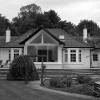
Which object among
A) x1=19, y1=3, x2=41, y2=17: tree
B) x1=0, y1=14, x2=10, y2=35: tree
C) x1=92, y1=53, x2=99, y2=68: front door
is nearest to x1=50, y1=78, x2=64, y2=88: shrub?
x1=92, y1=53, x2=99, y2=68: front door

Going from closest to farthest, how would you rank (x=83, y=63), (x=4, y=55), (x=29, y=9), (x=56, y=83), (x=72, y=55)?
(x=56, y=83), (x=83, y=63), (x=72, y=55), (x=4, y=55), (x=29, y=9)

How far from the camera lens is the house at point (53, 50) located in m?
33.8

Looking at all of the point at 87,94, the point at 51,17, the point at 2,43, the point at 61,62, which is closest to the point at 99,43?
the point at 61,62

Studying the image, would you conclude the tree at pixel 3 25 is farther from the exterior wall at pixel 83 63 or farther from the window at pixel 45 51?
the exterior wall at pixel 83 63

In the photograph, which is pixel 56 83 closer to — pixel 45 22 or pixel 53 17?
pixel 45 22

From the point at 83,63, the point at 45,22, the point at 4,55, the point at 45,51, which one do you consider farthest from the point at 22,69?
the point at 45,22

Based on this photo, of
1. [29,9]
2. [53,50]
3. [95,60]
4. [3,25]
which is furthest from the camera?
[29,9]

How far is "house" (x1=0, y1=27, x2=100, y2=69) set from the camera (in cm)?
3381

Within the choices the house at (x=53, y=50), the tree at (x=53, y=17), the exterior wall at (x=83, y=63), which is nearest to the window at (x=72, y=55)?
the house at (x=53, y=50)

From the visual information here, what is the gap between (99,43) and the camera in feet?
123

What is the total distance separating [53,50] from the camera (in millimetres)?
34344

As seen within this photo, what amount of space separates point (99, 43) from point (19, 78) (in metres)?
18.6

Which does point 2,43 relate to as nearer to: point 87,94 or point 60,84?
point 60,84

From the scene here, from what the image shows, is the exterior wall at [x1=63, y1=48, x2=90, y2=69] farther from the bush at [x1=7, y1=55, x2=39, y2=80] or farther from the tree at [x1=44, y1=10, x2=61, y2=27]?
the tree at [x1=44, y1=10, x2=61, y2=27]
